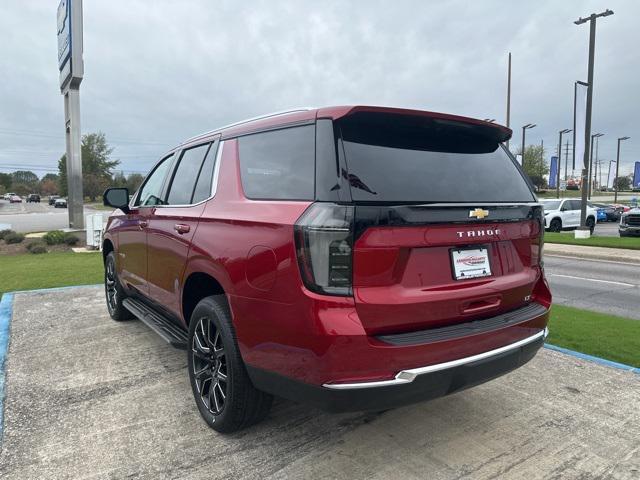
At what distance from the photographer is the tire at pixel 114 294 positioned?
18.0 ft

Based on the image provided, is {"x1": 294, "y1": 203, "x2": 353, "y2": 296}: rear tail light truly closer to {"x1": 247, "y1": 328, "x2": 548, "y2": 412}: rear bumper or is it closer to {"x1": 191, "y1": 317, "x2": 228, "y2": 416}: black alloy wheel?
{"x1": 247, "y1": 328, "x2": 548, "y2": 412}: rear bumper

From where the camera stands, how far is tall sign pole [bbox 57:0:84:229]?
17.1 meters

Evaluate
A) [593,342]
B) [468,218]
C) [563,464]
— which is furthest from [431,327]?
[593,342]

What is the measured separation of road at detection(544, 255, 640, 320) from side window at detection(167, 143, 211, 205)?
20.8 feet

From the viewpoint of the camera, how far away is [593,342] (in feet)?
16.4

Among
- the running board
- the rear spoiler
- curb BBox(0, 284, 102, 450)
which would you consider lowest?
curb BBox(0, 284, 102, 450)

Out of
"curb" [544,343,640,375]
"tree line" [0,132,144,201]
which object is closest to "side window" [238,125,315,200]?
"curb" [544,343,640,375]

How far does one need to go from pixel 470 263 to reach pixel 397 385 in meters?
0.80

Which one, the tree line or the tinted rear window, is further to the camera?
the tree line

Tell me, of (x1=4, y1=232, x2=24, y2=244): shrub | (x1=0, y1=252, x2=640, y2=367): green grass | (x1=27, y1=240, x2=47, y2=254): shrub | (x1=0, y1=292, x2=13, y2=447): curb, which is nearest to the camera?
(x1=0, y1=292, x2=13, y2=447): curb

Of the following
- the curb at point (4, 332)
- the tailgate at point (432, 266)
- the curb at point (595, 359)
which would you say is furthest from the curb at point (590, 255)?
the curb at point (4, 332)

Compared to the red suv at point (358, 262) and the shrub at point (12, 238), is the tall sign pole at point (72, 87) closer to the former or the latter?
the shrub at point (12, 238)

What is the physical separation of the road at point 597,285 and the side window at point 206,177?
6400 mm

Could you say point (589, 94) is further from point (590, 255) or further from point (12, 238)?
point (12, 238)
